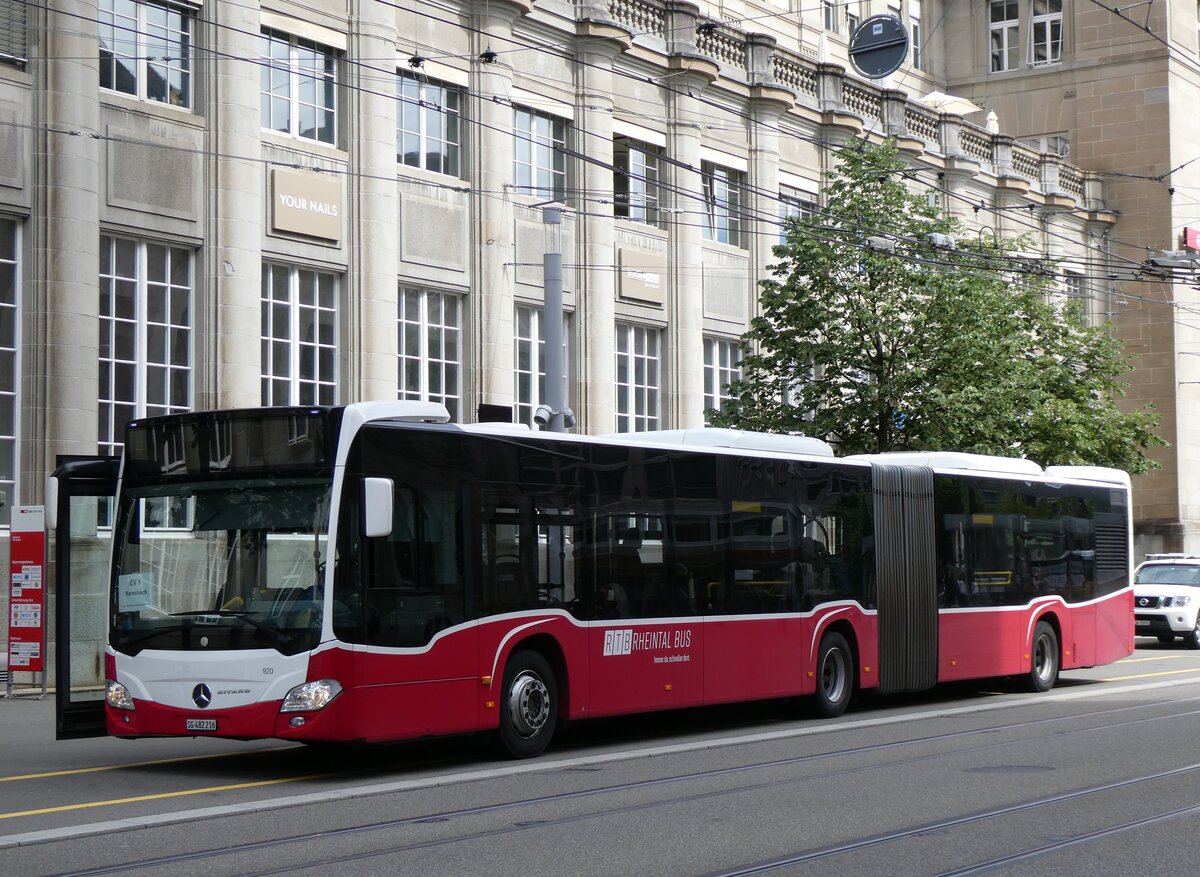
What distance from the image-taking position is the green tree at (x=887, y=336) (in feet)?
95.5

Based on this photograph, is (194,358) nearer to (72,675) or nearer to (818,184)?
(72,675)

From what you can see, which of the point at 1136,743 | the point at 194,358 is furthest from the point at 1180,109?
the point at 1136,743

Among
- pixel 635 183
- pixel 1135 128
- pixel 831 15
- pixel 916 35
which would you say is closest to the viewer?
pixel 635 183

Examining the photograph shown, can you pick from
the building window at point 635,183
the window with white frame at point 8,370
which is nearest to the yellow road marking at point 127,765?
the window with white frame at point 8,370

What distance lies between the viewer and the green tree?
29109 mm

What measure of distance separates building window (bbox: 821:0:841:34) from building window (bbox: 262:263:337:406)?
70.0 ft

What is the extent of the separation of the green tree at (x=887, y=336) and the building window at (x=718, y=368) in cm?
326

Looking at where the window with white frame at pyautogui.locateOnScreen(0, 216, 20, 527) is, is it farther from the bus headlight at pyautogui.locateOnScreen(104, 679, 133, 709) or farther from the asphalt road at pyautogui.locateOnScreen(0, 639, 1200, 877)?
the bus headlight at pyautogui.locateOnScreen(104, 679, 133, 709)

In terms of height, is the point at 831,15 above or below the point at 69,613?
above

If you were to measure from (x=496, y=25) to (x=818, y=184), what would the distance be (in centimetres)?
1087

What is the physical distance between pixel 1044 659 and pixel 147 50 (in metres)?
14.3

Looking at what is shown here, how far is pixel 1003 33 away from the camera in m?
53.6

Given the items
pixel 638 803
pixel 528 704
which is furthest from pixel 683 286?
pixel 638 803

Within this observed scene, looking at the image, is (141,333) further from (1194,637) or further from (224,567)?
(1194,637)
